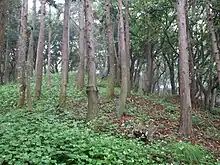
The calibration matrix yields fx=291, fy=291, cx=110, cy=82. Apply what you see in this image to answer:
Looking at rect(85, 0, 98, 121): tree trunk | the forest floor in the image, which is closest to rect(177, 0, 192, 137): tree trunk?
the forest floor

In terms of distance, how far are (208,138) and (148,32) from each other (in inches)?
465

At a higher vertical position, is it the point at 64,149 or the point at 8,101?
the point at 8,101

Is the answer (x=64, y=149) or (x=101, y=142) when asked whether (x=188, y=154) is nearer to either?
(x=101, y=142)

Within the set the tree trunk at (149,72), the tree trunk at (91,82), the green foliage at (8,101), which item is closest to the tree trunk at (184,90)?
the tree trunk at (91,82)

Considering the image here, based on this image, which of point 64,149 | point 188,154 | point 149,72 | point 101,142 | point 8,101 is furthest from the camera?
point 149,72

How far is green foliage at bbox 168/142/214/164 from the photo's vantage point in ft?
21.5

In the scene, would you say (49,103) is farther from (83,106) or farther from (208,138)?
(208,138)

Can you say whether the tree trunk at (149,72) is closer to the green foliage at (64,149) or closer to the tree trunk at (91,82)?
the tree trunk at (91,82)

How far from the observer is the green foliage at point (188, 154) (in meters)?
6.55

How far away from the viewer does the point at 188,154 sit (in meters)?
Answer: 6.67

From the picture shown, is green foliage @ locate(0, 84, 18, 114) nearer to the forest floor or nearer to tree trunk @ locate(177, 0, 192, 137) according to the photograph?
the forest floor

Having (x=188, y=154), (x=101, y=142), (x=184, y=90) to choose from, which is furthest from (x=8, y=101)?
(x=188, y=154)

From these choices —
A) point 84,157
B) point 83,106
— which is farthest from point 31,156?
point 83,106

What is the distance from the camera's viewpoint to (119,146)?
20.4 feet
